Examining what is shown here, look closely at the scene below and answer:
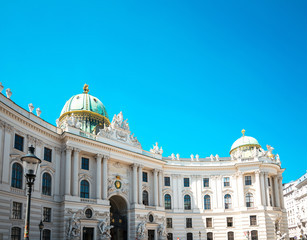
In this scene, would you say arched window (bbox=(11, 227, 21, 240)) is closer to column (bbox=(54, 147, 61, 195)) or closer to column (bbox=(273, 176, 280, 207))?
column (bbox=(54, 147, 61, 195))

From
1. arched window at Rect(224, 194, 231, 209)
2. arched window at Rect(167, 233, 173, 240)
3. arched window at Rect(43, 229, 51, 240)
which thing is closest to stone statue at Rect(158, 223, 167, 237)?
arched window at Rect(167, 233, 173, 240)

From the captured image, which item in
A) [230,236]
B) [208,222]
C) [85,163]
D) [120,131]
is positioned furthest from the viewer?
[208,222]

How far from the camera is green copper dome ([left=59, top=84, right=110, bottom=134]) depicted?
61.3 m

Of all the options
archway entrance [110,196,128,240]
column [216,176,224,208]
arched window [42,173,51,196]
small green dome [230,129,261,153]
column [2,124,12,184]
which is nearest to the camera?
column [2,124,12,184]

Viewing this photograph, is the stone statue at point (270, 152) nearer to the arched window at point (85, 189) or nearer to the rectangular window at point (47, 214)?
the arched window at point (85, 189)

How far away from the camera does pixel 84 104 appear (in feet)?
205

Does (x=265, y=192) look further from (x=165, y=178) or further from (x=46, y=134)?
(x=46, y=134)

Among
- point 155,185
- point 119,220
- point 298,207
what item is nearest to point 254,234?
point 155,185

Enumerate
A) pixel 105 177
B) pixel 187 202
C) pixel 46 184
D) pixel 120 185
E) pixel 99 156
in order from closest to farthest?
pixel 46 184, pixel 99 156, pixel 105 177, pixel 120 185, pixel 187 202

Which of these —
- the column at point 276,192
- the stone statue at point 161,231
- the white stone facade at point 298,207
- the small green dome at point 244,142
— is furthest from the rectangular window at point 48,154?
the white stone facade at point 298,207

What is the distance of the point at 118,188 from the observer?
55250mm

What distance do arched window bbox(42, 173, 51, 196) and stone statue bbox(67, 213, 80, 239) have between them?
15.0ft

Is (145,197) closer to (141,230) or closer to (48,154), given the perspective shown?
(141,230)

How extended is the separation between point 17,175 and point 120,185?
19101mm
